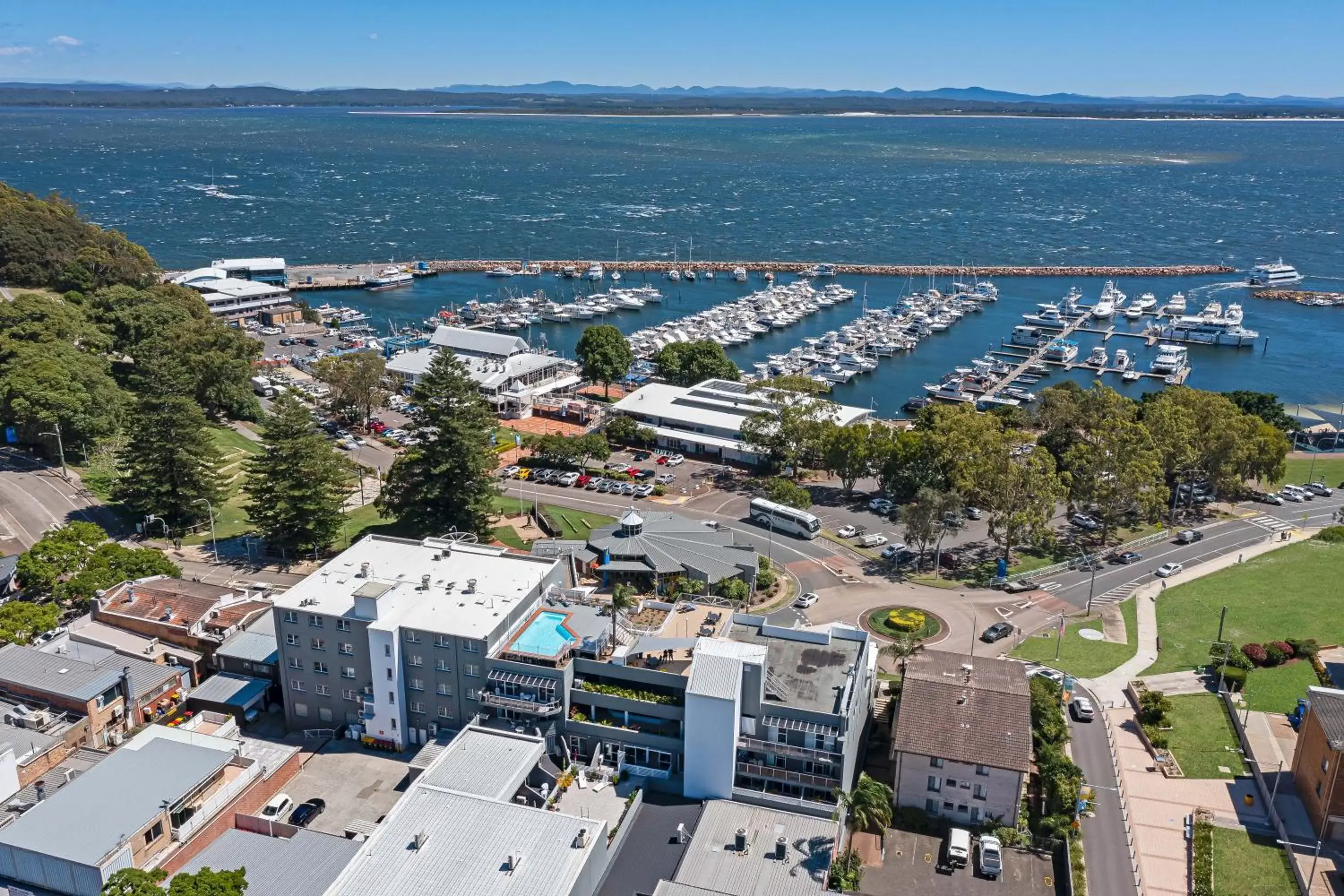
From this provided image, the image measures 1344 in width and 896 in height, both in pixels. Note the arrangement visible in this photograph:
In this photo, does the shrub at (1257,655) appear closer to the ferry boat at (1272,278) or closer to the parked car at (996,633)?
the parked car at (996,633)

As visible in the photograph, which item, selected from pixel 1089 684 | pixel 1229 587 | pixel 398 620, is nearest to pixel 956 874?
pixel 1089 684

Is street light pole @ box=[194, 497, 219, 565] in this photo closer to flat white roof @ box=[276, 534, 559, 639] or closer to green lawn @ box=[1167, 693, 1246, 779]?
flat white roof @ box=[276, 534, 559, 639]

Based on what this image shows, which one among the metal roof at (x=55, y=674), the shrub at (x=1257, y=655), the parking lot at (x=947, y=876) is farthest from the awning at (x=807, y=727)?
the metal roof at (x=55, y=674)

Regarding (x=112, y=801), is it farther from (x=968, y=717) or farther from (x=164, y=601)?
(x=968, y=717)

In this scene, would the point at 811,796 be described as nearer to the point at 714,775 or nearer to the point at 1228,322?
the point at 714,775

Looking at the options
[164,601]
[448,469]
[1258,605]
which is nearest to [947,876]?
[1258,605]
